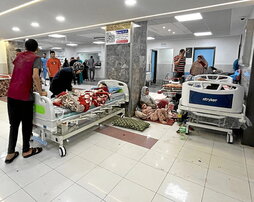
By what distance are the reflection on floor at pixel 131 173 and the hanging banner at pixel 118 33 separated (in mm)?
2276

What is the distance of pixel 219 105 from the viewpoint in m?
2.54

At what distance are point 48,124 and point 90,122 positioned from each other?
2.69 ft

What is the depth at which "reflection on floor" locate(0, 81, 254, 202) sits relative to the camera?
5.28ft

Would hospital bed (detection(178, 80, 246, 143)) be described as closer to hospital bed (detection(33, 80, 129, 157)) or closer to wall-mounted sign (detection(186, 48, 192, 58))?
hospital bed (detection(33, 80, 129, 157))

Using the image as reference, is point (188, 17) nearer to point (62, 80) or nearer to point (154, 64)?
point (62, 80)

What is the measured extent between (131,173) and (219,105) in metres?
1.74

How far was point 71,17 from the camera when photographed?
12.5 ft

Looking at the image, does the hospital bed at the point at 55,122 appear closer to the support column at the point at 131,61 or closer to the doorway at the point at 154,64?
the support column at the point at 131,61

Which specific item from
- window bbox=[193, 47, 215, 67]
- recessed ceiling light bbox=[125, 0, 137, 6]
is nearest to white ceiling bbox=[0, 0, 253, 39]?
recessed ceiling light bbox=[125, 0, 137, 6]

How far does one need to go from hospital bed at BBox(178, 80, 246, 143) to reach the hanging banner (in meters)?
1.79

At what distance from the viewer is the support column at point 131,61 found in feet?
12.1

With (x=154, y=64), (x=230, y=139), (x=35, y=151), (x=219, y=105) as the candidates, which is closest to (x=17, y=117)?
(x=35, y=151)

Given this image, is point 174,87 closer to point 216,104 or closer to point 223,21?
point 216,104

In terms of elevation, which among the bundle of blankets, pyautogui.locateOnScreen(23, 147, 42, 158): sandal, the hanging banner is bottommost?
pyautogui.locateOnScreen(23, 147, 42, 158): sandal
